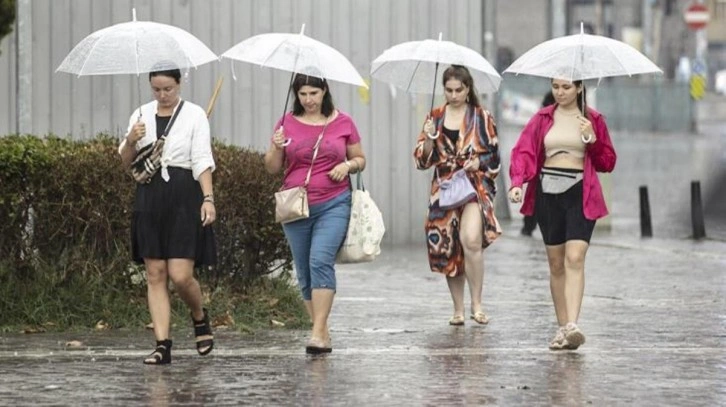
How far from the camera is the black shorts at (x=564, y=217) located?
431 inches

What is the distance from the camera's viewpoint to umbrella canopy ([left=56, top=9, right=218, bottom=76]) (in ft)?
33.1

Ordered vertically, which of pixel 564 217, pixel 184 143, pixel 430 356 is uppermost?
pixel 184 143

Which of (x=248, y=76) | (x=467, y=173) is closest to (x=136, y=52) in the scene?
(x=467, y=173)

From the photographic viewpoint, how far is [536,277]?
16250 mm

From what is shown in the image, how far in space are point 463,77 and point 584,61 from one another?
5.10 ft

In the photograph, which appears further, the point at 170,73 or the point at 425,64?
the point at 425,64

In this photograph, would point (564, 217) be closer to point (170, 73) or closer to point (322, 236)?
point (322, 236)

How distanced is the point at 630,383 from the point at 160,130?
287 centimetres

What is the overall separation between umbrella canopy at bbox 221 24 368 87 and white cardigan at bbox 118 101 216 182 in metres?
0.59

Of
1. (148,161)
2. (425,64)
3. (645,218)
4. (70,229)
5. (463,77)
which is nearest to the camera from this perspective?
(148,161)

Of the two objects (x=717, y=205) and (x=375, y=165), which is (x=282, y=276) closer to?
(x=375, y=165)

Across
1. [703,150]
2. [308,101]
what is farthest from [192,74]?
[703,150]

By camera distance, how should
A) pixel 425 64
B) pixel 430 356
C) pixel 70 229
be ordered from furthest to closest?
pixel 425 64, pixel 70 229, pixel 430 356

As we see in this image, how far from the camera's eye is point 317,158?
10789 mm
